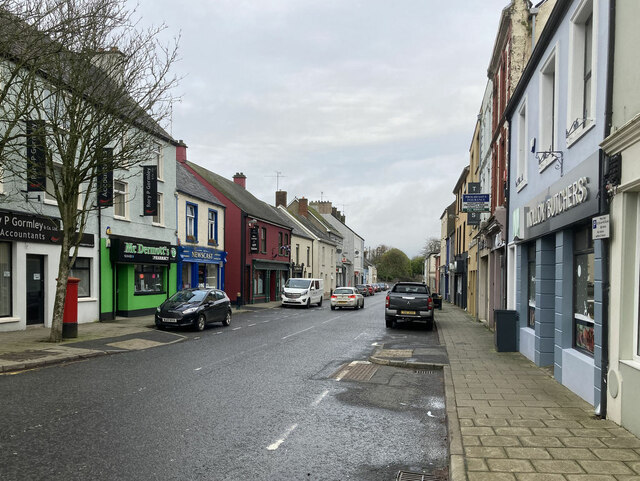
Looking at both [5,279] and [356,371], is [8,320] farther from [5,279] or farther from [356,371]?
[356,371]

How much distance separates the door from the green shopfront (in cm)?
287

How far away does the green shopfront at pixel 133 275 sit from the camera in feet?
65.8

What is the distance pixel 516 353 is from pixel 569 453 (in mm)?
7783

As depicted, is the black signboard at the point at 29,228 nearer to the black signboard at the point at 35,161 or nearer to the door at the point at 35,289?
the door at the point at 35,289

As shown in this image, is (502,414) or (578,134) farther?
(578,134)

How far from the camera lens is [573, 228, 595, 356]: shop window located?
771 cm

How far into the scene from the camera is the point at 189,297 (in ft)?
60.8

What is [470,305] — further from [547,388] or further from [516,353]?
[547,388]

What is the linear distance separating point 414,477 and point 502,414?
2.42 m

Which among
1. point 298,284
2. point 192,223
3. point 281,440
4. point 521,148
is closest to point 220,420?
point 281,440

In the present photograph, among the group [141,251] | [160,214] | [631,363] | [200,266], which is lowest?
[631,363]

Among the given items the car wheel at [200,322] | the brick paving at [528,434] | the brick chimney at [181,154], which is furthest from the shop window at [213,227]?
the brick paving at [528,434]

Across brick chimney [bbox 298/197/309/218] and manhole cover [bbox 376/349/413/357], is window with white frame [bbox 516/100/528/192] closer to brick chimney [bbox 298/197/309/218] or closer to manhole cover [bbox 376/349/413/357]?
manhole cover [bbox 376/349/413/357]

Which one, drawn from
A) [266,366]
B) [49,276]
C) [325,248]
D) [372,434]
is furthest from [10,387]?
[325,248]
